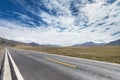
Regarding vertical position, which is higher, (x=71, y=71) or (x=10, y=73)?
(x=71, y=71)

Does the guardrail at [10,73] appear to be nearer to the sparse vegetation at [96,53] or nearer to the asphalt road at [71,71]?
the asphalt road at [71,71]

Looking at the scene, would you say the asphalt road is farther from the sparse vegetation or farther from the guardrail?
the sparse vegetation

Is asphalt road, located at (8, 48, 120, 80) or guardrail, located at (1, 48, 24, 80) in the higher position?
asphalt road, located at (8, 48, 120, 80)

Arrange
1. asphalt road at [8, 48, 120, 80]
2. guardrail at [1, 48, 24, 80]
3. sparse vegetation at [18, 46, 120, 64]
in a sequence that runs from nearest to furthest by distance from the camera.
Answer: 1. asphalt road at [8, 48, 120, 80]
2. guardrail at [1, 48, 24, 80]
3. sparse vegetation at [18, 46, 120, 64]

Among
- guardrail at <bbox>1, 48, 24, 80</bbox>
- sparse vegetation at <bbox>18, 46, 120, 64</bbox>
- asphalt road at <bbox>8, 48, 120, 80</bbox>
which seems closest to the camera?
asphalt road at <bbox>8, 48, 120, 80</bbox>

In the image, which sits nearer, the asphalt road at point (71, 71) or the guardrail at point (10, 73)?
the asphalt road at point (71, 71)

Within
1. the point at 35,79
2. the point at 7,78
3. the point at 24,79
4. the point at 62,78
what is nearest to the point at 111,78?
the point at 62,78

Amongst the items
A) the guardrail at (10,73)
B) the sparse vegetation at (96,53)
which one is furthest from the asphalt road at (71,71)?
the sparse vegetation at (96,53)

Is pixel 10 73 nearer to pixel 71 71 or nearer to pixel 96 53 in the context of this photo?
pixel 71 71

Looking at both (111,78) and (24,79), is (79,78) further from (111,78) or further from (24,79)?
(24,79)

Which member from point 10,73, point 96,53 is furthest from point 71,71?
point 96,53

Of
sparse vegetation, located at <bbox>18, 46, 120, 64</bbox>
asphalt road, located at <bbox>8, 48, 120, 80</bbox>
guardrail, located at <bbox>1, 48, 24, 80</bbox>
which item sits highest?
sparse vegetation, located at <bbox>18, 46, 120, 64</bbox>

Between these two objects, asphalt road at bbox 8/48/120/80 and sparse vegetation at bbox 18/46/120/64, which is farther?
sparse vegetation at bbox 18/46/120/64

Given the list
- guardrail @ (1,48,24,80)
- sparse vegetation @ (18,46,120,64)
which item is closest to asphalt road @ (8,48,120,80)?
guardrail @ (1,48,24,80)
